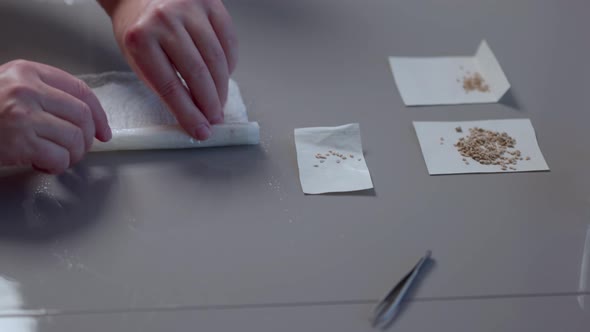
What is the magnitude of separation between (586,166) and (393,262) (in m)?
0.35

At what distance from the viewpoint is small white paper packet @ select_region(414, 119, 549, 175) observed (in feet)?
2.57

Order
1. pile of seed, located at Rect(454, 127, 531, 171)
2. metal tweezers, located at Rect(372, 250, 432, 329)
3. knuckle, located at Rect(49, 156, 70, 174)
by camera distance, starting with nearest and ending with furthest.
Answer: metal tweezers, located at Rect(372, 250, 432, 329), knuckle, located at Rect(49, 156, 70, 174), pile of seed, located at Rect(454, 127, 531, 171)

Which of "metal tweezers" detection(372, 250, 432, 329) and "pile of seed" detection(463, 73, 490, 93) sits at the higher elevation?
"pile of seed" detection(463, 73, 490, 93)

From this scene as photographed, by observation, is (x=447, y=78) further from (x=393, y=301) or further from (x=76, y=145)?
(x=76, y=145)

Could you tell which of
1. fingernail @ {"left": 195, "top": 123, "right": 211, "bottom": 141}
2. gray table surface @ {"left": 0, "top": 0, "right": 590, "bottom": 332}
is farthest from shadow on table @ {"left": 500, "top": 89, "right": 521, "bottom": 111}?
fingernail @ {"left": 195, "top": 123, "right": 211, "bottom": 141}

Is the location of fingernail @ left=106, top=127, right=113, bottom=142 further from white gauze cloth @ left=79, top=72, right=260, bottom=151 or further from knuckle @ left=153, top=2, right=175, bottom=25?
knuckle @ left=153, top=2, right=175, bottom=25

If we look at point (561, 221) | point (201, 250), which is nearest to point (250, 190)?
point (201, 250)

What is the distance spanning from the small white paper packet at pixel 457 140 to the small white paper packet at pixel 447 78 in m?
0.06

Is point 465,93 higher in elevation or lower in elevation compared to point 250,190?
higher

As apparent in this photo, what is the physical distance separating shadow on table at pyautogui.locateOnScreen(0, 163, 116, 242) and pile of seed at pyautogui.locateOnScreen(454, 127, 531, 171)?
19.3 inches

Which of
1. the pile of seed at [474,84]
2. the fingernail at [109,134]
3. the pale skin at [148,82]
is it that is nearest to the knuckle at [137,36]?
the pale skin at [148,82]

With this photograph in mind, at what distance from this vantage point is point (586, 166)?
2.63 feet

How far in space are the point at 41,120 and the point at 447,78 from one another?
2.07 ft

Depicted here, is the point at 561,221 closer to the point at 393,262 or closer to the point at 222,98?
the point at 393,262
